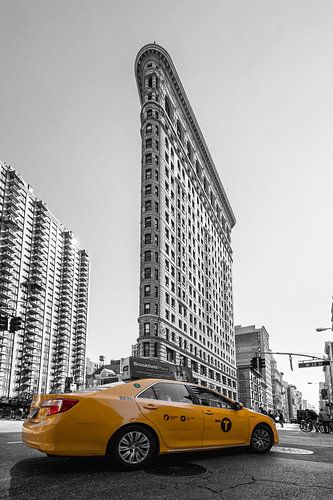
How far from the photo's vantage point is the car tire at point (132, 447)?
550 centimetres

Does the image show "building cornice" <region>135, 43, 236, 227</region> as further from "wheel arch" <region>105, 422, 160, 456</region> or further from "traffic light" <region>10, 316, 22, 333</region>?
"wheel arch" <region>105, 422, 160, 456</region>

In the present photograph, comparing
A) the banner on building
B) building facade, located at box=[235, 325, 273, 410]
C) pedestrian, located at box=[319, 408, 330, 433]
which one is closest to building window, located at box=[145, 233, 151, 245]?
the banner on building

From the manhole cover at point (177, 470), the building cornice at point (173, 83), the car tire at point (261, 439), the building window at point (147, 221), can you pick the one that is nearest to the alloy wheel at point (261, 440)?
the car tire at point (261, 439)

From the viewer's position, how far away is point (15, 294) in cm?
10688

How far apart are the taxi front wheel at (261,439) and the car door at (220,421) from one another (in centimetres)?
27

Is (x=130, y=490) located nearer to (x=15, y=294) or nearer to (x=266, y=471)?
(x=266, y=471)

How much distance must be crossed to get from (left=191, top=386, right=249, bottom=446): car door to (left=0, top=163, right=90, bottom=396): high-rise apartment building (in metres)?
91.2

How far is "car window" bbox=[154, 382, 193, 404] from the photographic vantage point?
657 cm

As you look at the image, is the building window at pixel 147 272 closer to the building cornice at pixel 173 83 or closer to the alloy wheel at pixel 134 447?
the building cornice at pixel 173 83

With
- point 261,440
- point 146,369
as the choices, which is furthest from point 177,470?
point 146,369

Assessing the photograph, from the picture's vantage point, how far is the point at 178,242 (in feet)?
213

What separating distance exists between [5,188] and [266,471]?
11561 centimetres

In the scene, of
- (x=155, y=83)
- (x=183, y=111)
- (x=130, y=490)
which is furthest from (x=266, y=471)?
(x=183, y=111)

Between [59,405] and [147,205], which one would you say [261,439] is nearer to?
[59,405]
